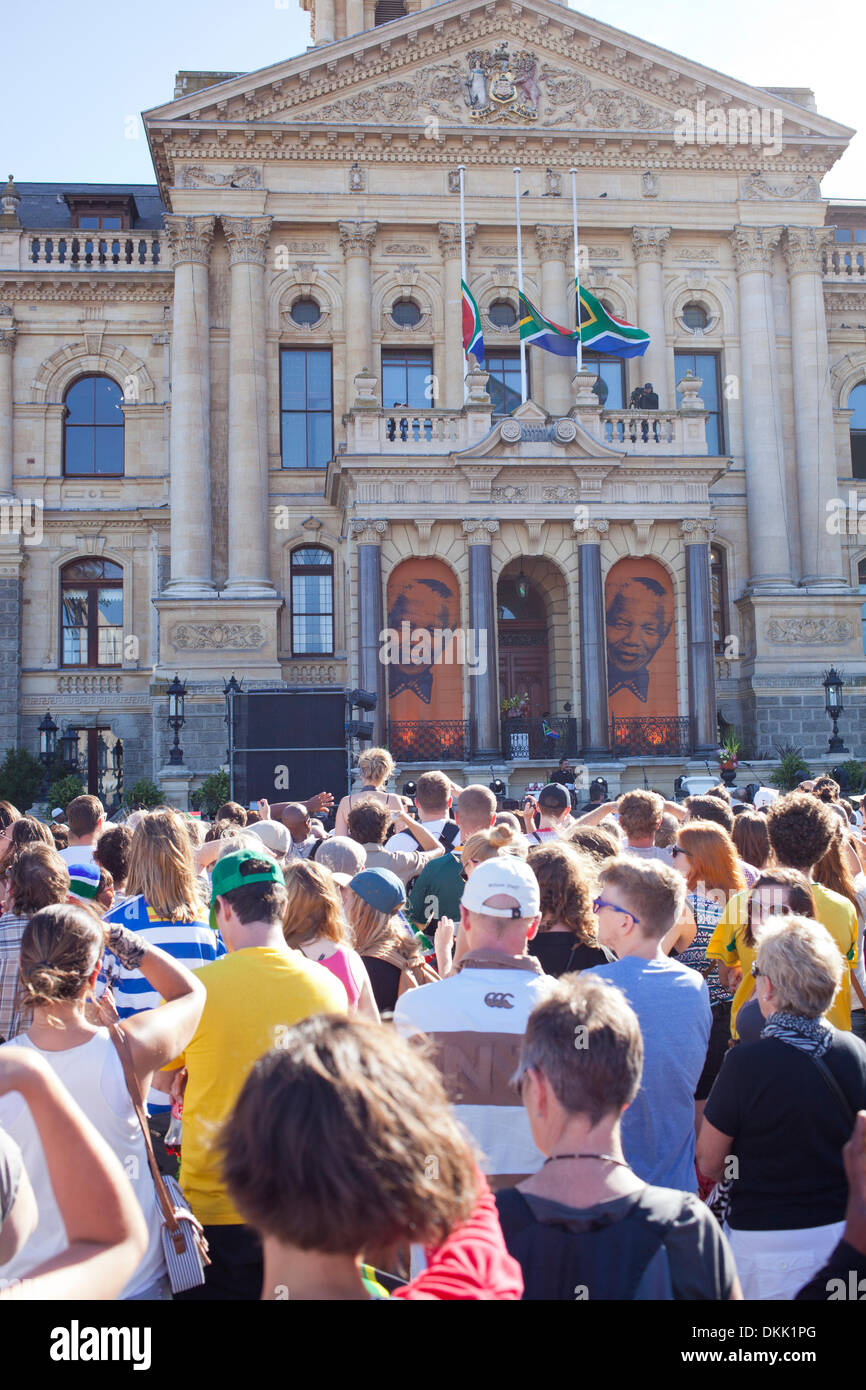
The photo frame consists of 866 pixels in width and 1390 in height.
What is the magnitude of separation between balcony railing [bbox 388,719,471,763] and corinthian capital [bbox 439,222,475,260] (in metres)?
13.0

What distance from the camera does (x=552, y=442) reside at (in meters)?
28.2

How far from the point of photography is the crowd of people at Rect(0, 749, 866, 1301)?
246cm

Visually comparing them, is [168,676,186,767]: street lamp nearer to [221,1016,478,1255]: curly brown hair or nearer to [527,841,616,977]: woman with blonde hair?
[527,841,616,977]: woman with blonde hair

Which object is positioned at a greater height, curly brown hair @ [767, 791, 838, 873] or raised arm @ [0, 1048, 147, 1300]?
curly brown hair @ [767, 791, 838, 873]

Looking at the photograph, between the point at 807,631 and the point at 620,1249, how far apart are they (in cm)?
3069

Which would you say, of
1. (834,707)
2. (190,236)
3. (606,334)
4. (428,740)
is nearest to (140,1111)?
(428,740)

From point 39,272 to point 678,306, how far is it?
691 inches

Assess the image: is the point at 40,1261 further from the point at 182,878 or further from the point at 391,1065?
the point at 182,878

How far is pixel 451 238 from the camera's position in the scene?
107 ft

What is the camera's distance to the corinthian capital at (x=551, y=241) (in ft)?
108

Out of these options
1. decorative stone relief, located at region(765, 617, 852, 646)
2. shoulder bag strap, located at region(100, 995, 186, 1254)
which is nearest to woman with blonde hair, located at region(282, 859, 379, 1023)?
shoulder bag strap, located at region(100, 995, 186, 1254)

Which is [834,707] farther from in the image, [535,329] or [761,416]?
[535,329]

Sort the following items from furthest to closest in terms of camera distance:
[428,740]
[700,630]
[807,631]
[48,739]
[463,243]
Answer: [807,631] < [463,243] < [700,630] < [48,739] < [428,740]
